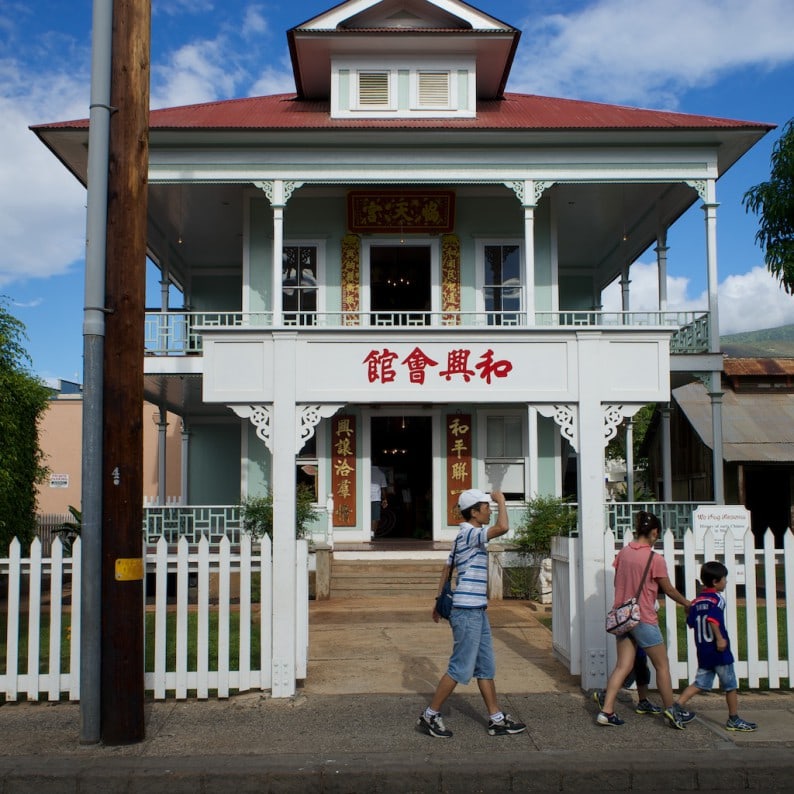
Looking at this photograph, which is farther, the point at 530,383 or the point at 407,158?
the point at 407,158

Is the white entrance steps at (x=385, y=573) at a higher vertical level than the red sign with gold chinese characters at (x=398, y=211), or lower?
lower

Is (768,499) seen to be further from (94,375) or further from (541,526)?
(94,375)

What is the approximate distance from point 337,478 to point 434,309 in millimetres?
3780

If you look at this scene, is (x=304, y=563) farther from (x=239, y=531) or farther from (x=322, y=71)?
(x=322, y=71)

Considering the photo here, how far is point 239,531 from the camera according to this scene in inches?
614

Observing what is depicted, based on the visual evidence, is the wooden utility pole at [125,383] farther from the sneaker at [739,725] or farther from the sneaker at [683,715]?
the sneaker at [739,725]

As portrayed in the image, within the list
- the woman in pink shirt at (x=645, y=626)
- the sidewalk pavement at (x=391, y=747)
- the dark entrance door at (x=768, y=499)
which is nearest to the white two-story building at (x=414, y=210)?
the dark entrance door at (x=768, y=499)

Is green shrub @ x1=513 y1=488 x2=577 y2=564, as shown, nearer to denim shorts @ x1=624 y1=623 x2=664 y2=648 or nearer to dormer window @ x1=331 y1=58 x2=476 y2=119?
denim shorts @ x1=624 y1=623 x2=664 y2=648

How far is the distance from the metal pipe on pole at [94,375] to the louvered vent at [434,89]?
11.0 m

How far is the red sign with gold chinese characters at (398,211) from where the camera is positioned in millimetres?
17594

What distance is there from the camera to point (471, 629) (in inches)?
262

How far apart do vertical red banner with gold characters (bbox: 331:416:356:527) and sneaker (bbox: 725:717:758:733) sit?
10870 mm

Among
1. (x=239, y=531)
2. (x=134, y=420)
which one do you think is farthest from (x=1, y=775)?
(x=239, y=531)

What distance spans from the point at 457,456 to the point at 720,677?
1074 centimetres
